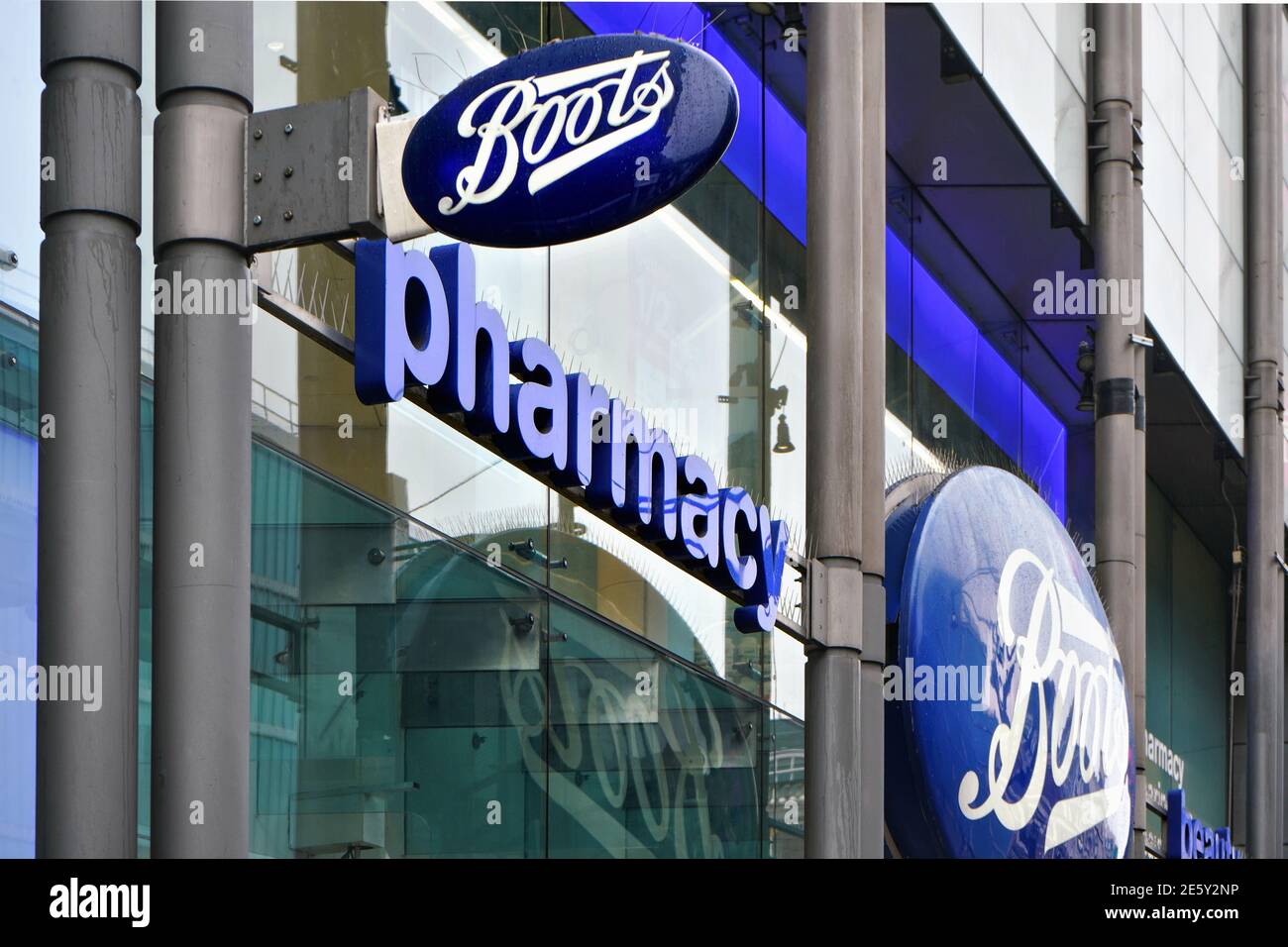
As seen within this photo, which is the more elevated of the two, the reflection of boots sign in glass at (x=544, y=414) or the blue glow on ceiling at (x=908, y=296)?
the blue glow on ceiling at (x=908, y=296)

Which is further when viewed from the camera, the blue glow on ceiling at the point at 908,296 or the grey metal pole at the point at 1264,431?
the grey metal pole at the point at 1264,431

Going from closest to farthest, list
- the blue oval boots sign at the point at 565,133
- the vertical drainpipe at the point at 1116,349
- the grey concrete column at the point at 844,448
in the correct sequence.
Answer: the blue oval boots sign at the point at 565,133, the grey concrete column at the point at 844,448, the vertical drainpipe at the point at 1116,349

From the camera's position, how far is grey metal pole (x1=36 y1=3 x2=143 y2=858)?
7320 millimetres

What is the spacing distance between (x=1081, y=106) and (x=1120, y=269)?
7.01 ft

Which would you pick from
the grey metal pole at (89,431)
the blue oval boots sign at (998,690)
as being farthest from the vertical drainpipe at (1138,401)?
the grey metal pole at (89,431)

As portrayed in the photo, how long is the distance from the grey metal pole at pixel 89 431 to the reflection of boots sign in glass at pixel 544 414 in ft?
3.73

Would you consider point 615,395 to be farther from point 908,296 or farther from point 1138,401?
point 1138,401

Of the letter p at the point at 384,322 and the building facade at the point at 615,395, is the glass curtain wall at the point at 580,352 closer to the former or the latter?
the building facade at the point at 615,395

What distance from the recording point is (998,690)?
16953mm

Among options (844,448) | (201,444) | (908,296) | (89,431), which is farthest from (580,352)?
(908,296)

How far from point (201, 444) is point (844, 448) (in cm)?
761

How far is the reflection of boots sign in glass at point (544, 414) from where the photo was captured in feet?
27.7

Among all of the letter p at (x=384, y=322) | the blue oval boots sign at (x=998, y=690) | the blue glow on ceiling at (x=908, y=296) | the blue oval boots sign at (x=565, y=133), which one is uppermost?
the blue glow on ceiling at (x=908, y=296)
